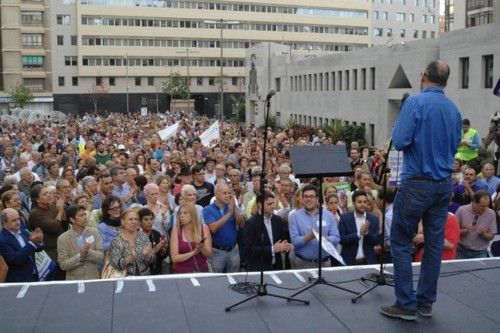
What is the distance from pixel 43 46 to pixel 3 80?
6.42m

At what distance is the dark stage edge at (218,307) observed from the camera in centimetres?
560

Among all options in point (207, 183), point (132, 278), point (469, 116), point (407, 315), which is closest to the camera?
point (407, 315)

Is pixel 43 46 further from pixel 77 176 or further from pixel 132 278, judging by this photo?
pixel 132 278

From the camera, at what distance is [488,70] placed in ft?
80.2

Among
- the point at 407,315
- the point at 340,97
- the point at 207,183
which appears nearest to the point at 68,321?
the point at 407,315

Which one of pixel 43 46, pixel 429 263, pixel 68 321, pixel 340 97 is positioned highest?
pixel 43 46

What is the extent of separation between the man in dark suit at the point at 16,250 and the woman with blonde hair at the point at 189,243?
1637 millimetres

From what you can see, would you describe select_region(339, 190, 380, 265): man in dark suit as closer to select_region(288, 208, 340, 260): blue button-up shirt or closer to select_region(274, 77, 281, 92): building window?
select_region(288, 208, 340, 260): blue button-up shirt

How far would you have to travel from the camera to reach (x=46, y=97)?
8425 centimetres

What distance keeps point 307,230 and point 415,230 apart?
2.87 metres

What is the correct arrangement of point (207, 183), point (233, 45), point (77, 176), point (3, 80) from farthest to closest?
point (233, 45) → point (3, 80) → point (77, 176) → point (207, 183)

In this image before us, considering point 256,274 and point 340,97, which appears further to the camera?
point 340,97

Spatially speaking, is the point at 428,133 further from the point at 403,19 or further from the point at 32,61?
the point at 403,19

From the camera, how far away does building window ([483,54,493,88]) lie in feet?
79.3
